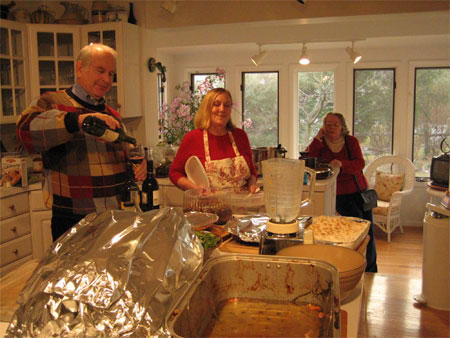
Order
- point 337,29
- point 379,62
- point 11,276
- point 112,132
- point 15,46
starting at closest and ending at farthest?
point 11,276
point 112,132
point 15,46
point 337,29
point 379,62

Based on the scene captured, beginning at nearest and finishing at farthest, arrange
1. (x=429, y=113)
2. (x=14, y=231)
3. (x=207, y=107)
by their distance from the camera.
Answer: (x=207, y=107) → (x=14, y=231) → (x=429, y=113)

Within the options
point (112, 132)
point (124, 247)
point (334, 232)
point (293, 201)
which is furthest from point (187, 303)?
point (112, 132)

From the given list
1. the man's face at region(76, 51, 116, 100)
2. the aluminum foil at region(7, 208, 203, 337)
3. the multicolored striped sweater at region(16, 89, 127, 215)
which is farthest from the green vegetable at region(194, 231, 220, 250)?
the man's face at region(76, 51, 116, 100)

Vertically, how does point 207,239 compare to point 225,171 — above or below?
below

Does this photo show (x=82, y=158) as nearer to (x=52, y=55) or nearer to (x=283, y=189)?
(x=283, y=189)

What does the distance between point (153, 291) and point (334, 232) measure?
0.87 meters

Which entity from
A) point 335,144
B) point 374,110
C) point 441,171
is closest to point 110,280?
point 335,144

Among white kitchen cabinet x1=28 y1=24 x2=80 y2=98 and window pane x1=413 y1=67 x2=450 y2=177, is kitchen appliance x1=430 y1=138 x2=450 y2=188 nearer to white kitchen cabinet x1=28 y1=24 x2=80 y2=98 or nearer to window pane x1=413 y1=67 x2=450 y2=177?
window pane x1=413 y1=67 x2=450 y2=177

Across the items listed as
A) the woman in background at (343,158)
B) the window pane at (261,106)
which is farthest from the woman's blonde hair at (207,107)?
the window pane at (261,106)

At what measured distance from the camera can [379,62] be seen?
6.29 metres

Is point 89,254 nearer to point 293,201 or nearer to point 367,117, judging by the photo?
point 293,201

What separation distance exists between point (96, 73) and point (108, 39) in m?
1.91

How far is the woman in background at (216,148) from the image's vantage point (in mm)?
2527

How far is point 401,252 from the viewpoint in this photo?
17.0 ft
